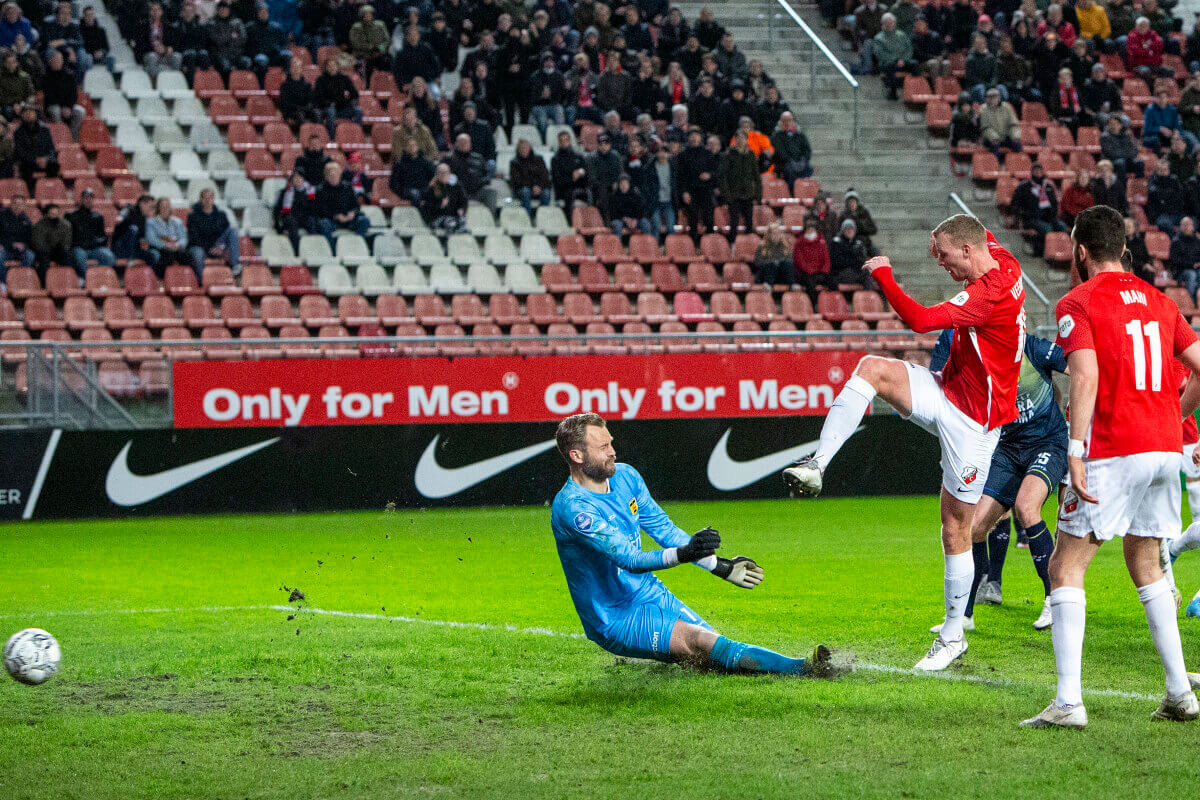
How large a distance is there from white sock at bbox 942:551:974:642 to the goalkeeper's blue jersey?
149 cm

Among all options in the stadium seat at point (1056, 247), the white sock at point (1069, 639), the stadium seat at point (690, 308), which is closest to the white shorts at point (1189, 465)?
the white sock at point (1069, 639)

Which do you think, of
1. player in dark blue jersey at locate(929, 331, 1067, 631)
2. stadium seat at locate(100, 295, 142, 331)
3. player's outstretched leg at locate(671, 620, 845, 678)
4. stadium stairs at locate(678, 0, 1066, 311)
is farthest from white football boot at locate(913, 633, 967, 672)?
stadium stairs at locate(678, 0, 1066, 311)

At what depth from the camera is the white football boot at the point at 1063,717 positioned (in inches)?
221

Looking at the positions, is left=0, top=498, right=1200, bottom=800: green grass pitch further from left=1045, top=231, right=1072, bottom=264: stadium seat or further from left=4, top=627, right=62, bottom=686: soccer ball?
left=1045, top=231, right=1072, bottom=264: stadium seat

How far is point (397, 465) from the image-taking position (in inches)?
648

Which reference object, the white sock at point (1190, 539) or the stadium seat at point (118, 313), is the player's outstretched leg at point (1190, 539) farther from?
the stadium seat at point (118, 313)

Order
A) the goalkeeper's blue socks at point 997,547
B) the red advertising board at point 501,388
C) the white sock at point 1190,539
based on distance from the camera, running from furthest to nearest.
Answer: the red advertising board at point 501,388
the goalkeeper's blue socks at point 997,547
the white sock at point 1190,539

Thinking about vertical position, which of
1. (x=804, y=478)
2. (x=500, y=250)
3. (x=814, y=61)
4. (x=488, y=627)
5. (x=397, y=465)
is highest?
(x=804, y=478)

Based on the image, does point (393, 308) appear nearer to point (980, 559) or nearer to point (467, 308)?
point (467, 308)

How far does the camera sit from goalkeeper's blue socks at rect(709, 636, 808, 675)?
6.72 meters

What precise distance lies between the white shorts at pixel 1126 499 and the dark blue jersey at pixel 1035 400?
2657mm

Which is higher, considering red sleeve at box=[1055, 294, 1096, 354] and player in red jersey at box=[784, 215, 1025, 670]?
red sleeve at box=[1055, 294, 1096, 354]

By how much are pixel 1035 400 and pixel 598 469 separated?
126 inches

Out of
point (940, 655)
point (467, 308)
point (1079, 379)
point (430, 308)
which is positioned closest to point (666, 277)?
point (467, 308)
